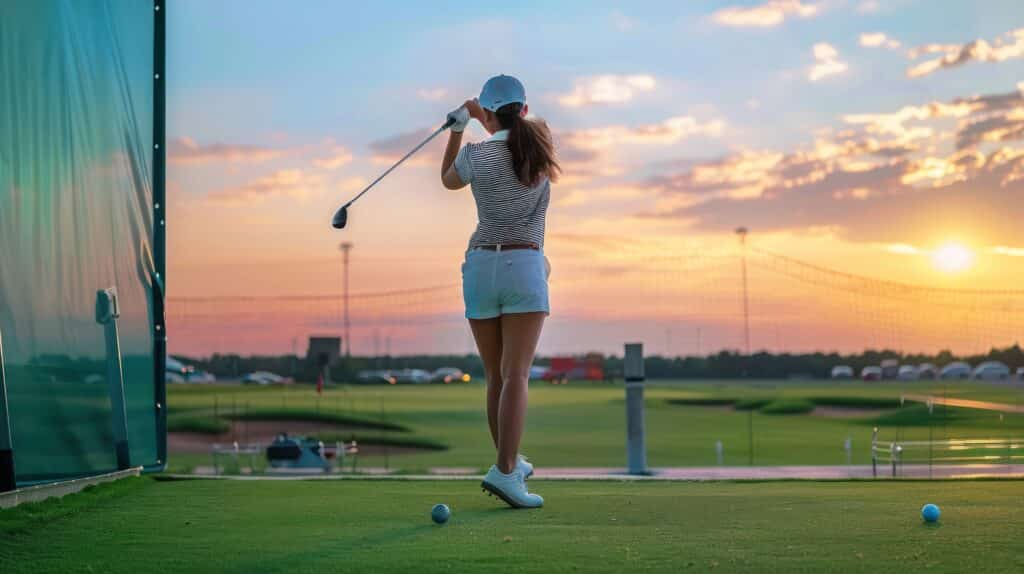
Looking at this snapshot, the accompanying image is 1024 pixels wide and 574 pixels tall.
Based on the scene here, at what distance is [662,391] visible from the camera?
5331 cm

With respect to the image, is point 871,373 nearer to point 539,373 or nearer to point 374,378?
point 539,373

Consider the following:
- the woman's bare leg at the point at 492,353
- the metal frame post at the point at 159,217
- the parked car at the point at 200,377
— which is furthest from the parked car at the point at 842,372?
the woman's bare leg at the point at 492,353

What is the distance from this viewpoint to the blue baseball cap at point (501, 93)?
189 inches

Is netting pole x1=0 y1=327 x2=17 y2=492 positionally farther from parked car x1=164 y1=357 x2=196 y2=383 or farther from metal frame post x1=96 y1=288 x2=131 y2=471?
parked car x1=164 y1=357 x2=196 y2=383

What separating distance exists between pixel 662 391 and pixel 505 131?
49223 mm

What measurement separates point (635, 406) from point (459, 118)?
4.07 m

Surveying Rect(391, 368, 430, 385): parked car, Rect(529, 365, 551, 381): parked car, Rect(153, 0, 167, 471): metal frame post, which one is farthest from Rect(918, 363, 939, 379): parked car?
Rect(153, 0, 167, 471): metal frame post

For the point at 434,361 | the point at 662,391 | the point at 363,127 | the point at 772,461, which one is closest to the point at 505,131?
the point at 363,127

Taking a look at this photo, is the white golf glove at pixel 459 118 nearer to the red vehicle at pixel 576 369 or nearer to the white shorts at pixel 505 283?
the white shorts at pixel 505 283

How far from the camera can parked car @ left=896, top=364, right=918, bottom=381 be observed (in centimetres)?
5689

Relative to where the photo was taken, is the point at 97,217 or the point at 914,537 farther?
the point at 97,217

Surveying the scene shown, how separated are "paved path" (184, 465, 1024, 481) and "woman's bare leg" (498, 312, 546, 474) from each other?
1.76 meters

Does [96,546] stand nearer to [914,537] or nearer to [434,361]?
[914,537]

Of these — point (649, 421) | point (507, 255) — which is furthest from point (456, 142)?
point (649, 421)
